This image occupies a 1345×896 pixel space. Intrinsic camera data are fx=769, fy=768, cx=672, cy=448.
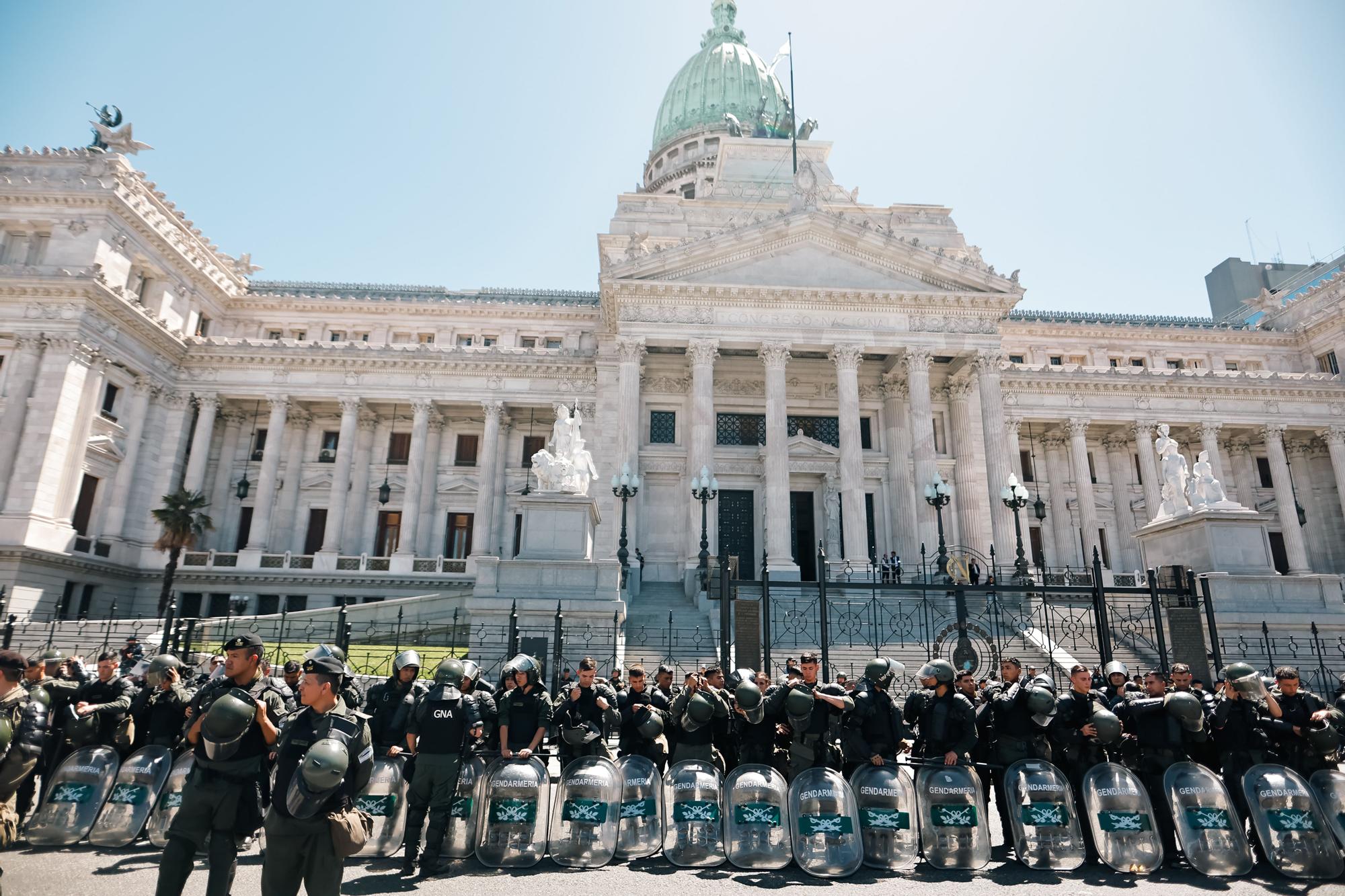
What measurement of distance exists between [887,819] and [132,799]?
740cm

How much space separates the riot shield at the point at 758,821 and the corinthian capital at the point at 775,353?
81.0 feet

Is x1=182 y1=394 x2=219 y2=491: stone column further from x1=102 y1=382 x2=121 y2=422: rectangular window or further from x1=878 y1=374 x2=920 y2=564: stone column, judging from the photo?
x1=878 y1=374 x2=920 y2=564: stone column

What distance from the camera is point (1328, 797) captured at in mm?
7449

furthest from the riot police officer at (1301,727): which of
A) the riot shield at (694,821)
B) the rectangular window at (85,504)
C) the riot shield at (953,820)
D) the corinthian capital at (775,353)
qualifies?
the rectangular window at (85,504)

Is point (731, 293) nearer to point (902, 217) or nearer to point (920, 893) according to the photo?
point (902, 217)

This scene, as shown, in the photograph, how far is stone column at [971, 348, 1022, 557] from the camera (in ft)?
99.8

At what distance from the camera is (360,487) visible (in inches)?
1470

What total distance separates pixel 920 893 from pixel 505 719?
13.8 ft

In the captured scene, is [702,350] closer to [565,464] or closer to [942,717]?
[565,464]

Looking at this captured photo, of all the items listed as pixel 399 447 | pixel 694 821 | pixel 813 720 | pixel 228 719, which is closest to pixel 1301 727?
pixel 813 720

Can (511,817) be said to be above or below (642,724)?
below

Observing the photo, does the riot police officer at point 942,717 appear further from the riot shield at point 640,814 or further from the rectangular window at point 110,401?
the rectangular window at point 110,401

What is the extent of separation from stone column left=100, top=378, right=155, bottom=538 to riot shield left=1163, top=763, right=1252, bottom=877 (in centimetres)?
3709

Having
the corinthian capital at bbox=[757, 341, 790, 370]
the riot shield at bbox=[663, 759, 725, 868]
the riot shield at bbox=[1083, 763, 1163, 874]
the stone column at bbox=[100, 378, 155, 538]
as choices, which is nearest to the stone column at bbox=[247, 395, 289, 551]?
the stone column at bbox=[100, 378, 155, 538]
